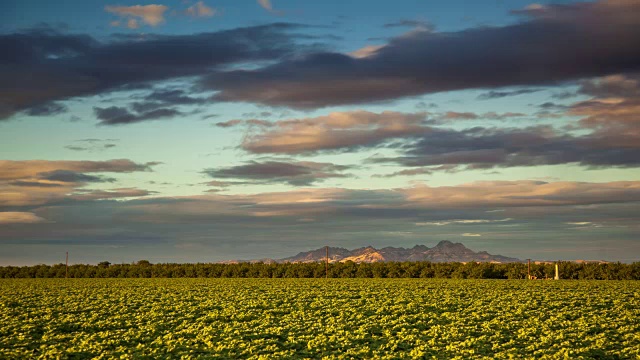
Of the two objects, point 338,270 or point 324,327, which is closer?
point 324,327

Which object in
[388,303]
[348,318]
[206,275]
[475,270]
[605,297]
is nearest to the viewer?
[348,318]

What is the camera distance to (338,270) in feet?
274

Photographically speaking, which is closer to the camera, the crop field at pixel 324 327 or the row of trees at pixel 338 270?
the crop field at pixel 324 327

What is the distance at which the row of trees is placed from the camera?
75.8 m

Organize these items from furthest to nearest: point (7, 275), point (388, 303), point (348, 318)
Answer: point (7, 275) < point (388, 303) < point (348, 318)

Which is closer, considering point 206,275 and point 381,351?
point 381,351

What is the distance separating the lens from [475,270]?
78.1m

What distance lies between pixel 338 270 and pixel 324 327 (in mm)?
55773

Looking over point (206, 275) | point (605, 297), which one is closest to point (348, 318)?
point (605, 297)

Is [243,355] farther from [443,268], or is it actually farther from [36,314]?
[443,268]

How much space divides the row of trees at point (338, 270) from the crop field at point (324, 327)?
3500 centimetres

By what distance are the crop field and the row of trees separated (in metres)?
35.0

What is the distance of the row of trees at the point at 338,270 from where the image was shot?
2985 inches

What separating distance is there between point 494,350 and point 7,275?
9445 centimetres
